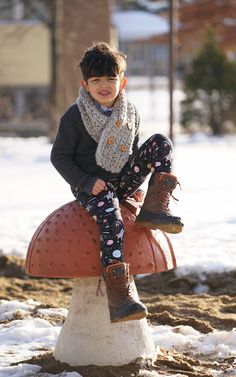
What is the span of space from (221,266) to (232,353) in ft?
7.24

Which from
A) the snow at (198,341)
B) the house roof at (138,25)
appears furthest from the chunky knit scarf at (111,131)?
the house roof at (138,25)

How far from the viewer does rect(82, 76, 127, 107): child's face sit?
462 centimetres

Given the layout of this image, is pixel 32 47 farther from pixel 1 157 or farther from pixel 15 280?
pixel 15 280

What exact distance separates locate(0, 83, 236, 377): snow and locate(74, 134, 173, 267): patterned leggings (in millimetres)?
678

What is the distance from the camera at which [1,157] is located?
18188 millimetres

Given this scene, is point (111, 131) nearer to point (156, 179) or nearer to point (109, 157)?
point (109, 157)

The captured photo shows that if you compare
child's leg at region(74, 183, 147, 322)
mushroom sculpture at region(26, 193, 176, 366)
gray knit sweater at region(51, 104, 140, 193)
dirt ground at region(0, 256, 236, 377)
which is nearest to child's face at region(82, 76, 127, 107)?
gray knit sweater at region(51, 104, 140, 193)

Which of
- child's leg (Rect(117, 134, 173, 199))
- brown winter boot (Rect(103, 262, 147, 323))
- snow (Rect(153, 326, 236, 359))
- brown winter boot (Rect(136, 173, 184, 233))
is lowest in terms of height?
snow (Rect(153, 326, 236, 359))

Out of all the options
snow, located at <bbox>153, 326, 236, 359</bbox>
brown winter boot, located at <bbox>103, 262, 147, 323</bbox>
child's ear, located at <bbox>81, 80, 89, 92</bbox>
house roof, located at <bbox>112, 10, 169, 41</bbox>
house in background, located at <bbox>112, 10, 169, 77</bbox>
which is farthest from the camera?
house in background, located at <bbox>112, 10, 169, 77</bbox>

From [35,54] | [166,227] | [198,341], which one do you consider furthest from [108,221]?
[35,54]

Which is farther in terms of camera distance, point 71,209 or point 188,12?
point 188,12

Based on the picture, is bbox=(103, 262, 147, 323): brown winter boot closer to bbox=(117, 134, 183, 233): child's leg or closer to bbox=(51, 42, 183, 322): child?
bbox=(51, 42, 183, 322): child

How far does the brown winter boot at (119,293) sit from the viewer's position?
431cm

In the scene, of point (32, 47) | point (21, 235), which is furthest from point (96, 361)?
point (32, 47)
